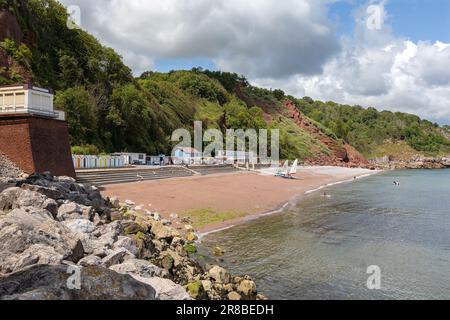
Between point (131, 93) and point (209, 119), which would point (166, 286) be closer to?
point (131, 93)

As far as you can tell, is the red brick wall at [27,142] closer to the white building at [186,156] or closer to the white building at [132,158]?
the white building at [132,158]

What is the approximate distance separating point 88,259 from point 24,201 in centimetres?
441

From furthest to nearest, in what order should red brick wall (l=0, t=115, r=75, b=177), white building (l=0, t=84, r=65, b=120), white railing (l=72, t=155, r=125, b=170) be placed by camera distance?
white railing (l=72, t=155, r=125, b=170) → white building (l=0, t=84, r=65, b=120) → red brick wall (l=0, t=115, r=75, b=177)

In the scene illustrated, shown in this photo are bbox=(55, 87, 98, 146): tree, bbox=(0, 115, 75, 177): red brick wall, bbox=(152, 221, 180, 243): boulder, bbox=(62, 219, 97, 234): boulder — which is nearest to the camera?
bbox=(62, 219, 97, 234): boulder

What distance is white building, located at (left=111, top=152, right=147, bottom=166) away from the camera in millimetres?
46969

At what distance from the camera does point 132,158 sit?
50594 millimetres

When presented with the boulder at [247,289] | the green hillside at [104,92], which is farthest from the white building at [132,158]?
the boulder at [247,289]

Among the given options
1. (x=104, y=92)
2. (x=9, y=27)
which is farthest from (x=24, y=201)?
(x=104, y=92)

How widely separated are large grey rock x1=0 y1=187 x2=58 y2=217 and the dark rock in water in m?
5.47

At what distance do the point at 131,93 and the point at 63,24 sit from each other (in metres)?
13.2

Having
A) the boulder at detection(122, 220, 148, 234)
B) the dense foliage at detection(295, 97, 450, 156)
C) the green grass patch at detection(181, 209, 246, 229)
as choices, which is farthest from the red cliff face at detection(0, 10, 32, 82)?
the dense foliage at detection(295, 97, 450, 156)

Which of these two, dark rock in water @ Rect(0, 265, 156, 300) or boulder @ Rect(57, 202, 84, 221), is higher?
boulder @ Rect(57, 202, 84, 221)

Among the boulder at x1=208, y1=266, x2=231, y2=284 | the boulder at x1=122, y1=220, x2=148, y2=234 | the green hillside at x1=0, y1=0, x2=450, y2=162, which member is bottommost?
the boulder at x1=208, y1=266, x2=231, y2=284

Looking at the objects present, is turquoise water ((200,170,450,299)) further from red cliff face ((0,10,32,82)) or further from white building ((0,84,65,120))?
red cliff face ((0,10,32,82))
